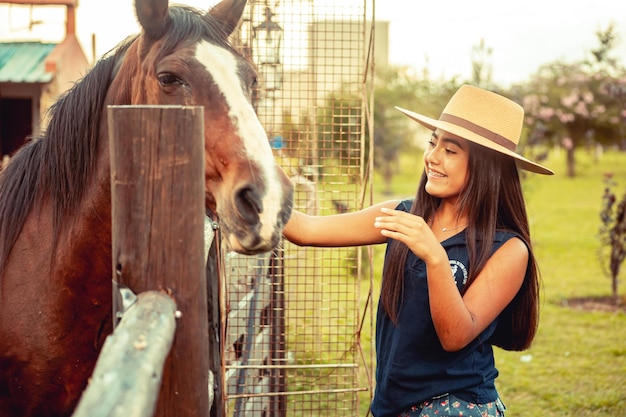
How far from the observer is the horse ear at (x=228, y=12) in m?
2.27

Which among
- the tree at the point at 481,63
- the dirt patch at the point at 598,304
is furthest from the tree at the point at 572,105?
the dirt patch at the point at 598,304

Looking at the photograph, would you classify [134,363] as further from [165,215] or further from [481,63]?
[481,63]

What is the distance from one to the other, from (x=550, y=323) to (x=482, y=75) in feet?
14.7

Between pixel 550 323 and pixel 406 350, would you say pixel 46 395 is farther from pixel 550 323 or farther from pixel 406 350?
pixel 550 323

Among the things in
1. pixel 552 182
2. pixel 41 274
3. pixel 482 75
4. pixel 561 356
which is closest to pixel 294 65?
pixel 41 274

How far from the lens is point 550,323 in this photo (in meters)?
6.70

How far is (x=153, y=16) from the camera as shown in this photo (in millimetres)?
2043

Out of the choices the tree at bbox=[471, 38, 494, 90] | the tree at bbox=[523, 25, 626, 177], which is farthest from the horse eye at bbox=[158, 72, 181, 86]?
the tree at bbox=[523, 25, 626, 177]

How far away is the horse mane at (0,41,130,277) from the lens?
221 cm

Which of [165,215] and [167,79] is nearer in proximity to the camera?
[165,215]

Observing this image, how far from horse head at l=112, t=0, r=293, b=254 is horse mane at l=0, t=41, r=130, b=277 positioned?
12 centimetres

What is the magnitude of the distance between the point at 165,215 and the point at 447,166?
47.0 inches

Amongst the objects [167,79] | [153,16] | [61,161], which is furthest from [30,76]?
[167,79]

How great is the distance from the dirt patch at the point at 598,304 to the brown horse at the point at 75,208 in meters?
6.22
